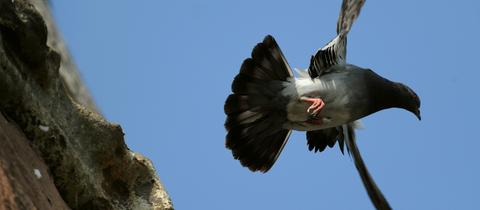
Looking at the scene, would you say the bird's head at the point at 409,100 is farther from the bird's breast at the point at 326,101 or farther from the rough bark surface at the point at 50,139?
the rough bark surface at the point at 50,139

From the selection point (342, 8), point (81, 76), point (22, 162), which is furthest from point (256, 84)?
point (81, 76)

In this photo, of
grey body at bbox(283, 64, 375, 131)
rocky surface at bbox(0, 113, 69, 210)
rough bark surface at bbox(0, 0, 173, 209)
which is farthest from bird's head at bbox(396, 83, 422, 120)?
rocky surface at bbox(0, 113, 69, 210)

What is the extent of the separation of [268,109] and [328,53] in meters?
0.63

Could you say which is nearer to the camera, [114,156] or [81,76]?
[114,156]

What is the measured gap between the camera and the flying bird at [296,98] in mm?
5555

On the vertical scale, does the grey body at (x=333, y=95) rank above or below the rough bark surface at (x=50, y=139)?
above

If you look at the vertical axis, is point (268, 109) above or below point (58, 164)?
above

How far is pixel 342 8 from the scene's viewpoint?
5.47m

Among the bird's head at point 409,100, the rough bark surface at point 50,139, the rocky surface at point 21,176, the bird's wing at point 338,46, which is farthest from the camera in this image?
the bird's head at point 409,100

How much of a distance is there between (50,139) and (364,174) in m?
2.91

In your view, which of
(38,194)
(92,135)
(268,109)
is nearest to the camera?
(38,194)

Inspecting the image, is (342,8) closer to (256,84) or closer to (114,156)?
(256,84)

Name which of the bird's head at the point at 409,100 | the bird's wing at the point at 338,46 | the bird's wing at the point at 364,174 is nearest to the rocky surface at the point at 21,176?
the bird's wing at the point at 338,46

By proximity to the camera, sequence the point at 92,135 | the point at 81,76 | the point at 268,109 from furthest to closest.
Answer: the point at 81,76 < the point at 268,109 < the point at 92,135
